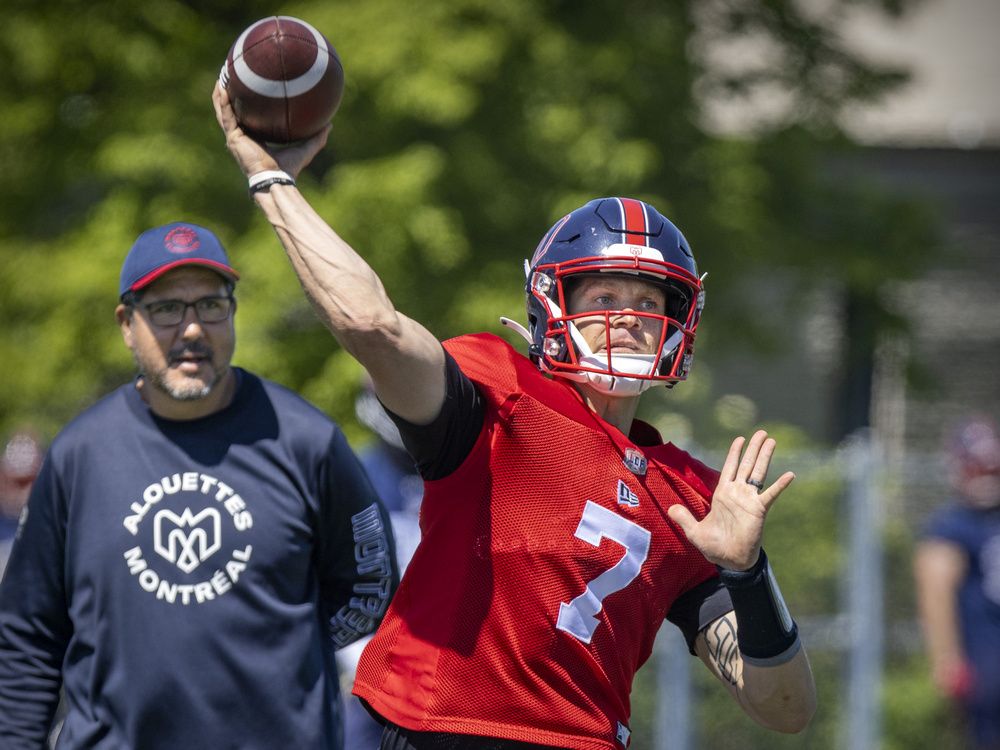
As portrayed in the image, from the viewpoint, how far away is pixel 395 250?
10.1 m

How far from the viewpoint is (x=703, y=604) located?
11.7ft

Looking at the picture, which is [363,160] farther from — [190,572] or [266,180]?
[266,180]

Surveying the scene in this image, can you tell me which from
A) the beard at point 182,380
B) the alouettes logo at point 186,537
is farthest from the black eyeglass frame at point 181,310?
the alouettes logo at point 186,537

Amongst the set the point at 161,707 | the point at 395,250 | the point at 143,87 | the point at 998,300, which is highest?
the point at 998,300

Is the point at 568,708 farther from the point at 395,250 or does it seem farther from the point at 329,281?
the point at 395,250

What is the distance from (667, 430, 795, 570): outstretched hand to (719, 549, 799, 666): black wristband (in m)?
0.06

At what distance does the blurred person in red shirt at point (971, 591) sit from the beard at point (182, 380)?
510cm

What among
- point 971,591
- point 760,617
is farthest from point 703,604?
point 971,591

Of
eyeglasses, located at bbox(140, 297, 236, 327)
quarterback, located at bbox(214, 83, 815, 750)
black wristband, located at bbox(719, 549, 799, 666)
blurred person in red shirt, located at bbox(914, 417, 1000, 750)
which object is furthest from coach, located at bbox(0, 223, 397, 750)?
blurred person in red shirt, located at bbox(914, 417, 1000, 750)

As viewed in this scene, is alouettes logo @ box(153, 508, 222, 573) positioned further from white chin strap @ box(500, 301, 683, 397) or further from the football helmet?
white chin strap @ box(500, 301, 683, 397)

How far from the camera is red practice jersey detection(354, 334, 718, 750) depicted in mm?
3188

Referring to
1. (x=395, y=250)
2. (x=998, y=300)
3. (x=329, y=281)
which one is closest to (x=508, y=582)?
(x=329, y=281)

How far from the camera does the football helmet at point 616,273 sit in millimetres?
3340

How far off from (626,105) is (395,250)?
2.35 meters
